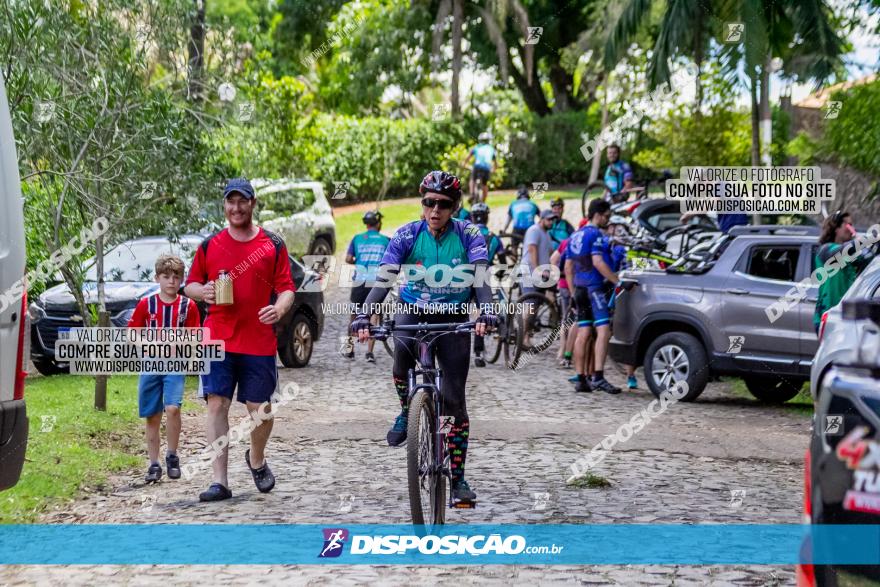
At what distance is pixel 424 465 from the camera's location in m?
7.61

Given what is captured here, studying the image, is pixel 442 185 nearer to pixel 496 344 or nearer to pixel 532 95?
pixel 496 344

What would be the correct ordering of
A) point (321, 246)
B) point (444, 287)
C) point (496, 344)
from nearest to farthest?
1. point (444, 287)
2. point (496, 344)
3. point (321, 246)

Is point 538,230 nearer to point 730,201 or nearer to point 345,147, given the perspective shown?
point 730,201

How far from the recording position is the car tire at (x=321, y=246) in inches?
1057

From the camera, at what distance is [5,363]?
6879mm

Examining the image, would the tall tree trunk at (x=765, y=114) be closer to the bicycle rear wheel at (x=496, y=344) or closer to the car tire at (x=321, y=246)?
the bicycle rear wheel at (x=496, y=344)

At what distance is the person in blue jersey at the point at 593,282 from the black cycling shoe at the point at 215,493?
270 inches

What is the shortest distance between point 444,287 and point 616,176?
15914 mm

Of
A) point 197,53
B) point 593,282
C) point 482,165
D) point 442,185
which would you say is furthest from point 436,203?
point 482,165

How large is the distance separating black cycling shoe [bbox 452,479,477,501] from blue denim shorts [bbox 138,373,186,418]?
2628 millimetres

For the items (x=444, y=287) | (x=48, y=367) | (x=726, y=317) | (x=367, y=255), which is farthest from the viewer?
(x=367, y=255)

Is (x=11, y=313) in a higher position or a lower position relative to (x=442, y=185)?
lower

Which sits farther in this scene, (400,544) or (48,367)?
(48,367)

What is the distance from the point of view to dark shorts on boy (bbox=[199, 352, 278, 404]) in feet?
29.9
